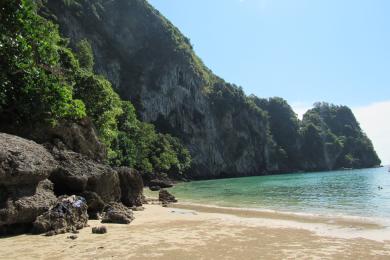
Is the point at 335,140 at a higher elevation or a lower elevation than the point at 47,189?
higher

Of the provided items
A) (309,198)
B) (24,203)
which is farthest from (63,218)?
(309,198)

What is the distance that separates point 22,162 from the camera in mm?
10594

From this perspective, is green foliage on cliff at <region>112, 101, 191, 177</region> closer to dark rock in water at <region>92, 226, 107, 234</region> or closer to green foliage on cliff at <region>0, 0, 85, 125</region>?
green foliage on cliff at <region>0, 0, 85, 125</region>

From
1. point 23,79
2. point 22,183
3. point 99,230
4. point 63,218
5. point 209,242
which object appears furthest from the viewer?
point 23,79

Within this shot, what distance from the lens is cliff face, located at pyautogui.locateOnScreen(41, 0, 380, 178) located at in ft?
289

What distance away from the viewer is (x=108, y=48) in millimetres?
Result: 91438

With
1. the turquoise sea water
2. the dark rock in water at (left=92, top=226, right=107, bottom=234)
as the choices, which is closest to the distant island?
the dark rock in water at (left=92, top=226, right=107, bottom=234)

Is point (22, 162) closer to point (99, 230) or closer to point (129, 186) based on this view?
point (99, 230)

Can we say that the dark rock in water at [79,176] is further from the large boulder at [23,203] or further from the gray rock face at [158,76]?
the gray rock face at [158,76]

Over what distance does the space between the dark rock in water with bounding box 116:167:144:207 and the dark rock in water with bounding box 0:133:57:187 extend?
6.95m

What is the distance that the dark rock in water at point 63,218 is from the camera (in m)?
10.5

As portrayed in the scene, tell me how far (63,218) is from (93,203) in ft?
8.89

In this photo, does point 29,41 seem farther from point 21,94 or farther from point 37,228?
point 37,228

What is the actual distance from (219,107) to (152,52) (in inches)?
1023
